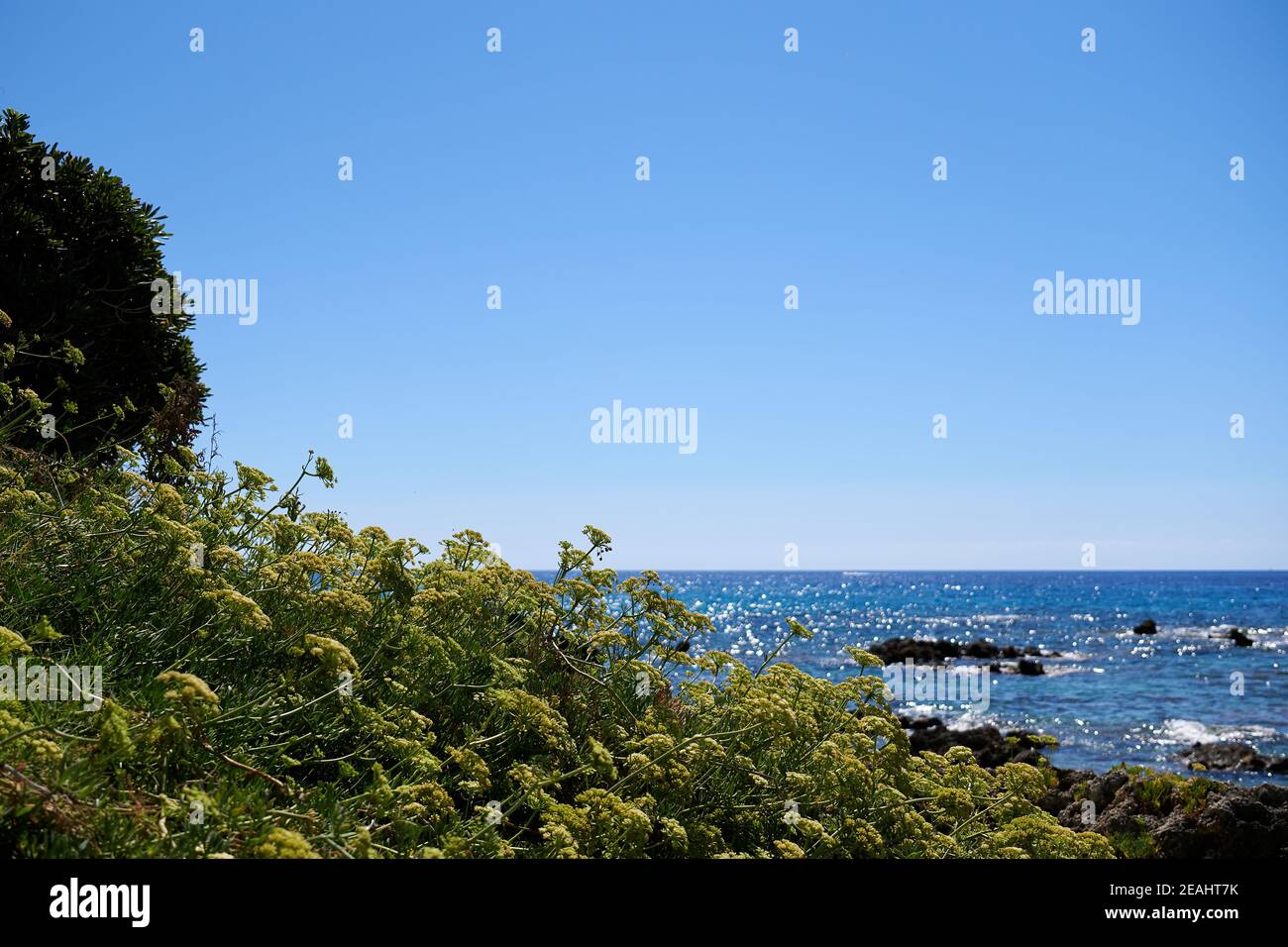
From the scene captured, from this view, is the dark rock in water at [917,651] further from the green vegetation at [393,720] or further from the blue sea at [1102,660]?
the green vegetation at [393,720]

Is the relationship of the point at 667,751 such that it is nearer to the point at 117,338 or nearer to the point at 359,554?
the point at 359,554

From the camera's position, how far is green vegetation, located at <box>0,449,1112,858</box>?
144 inches

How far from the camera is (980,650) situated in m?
56.0

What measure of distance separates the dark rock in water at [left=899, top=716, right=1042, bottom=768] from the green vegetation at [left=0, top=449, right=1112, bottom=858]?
17.3 meters

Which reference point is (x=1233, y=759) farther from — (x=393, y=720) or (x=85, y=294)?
(x=85, y=294)

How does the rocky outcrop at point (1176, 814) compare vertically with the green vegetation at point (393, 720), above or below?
below

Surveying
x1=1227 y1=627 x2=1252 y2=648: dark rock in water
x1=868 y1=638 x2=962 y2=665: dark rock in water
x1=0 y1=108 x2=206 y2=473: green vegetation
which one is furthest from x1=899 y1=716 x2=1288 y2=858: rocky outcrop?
x1=1227 y1=627 x2=1252 y2=648: dark rock in water

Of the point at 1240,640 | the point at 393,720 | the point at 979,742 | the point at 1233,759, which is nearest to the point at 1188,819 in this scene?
the point at 979,742

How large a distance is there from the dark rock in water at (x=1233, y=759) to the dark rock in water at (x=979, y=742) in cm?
473

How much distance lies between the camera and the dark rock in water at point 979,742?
75.5 ft

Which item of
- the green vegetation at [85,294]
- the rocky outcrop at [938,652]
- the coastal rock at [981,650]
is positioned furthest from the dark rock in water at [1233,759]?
the coastal rock at [981,650]

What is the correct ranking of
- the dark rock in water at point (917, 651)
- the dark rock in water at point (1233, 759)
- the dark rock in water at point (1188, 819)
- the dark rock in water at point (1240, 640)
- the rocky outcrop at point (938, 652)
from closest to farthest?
the dark rock in water at point (1188, 819) → the dark rock in water at point (1233, 759) → the dark rock in water at point (917, 651) → the rocky outcrop at point (938, 652) → the dark rock in water at point (1240, 640)

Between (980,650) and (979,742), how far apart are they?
3342cm
